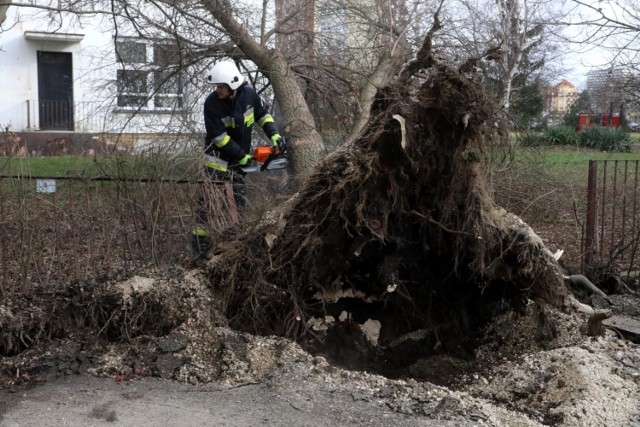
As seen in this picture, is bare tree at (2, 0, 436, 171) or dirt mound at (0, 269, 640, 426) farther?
bare tree at (2, 0, 436, 171)

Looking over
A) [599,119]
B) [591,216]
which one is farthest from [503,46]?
[599,119]

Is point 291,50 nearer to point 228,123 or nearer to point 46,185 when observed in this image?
point 228,123

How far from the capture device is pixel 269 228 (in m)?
5.79

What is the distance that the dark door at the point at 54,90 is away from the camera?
21875 mm

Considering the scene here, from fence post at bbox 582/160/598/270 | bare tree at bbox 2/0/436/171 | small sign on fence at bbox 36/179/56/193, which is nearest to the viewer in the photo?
small sign on fence at bbox 36/179/56/193

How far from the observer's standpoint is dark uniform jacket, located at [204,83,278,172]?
7.41 meters

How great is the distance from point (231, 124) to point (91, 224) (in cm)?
216

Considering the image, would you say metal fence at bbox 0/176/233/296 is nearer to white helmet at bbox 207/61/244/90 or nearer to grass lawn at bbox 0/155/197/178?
grass lawn at bbox 0/155/197/178

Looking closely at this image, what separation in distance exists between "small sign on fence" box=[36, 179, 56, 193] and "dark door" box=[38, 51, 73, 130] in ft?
54.1

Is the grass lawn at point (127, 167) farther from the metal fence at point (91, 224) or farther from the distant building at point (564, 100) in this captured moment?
the distant building at point (564, 100)

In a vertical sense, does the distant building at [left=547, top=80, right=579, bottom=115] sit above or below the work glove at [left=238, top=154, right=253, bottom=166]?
above

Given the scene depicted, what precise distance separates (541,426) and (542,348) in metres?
1.28

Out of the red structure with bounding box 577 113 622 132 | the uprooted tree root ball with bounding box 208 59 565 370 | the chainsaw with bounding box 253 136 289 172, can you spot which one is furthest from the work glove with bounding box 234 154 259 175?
the red structure with bounding box 577 113 622 132

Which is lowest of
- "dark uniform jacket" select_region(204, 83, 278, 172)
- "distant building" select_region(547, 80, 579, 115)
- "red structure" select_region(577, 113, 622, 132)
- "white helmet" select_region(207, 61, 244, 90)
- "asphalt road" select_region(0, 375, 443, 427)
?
"asphalt road" select_region(0, 375, 443, 427)
